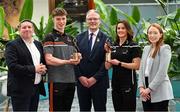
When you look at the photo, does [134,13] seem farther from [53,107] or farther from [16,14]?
[16,14]

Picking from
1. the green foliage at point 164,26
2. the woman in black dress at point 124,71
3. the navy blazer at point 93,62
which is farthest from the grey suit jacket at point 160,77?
the green foliage at point 164,26

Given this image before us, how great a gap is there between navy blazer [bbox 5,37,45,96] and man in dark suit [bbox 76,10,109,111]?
2.17 feet

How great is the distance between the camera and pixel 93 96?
4.50m

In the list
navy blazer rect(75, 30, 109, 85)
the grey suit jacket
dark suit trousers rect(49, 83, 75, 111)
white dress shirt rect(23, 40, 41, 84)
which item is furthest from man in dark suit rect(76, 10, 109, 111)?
the grey suit jacket

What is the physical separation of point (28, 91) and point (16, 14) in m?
6.79

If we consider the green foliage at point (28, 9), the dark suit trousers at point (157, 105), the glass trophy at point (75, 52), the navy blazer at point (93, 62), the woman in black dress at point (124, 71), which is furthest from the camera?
the green foliage at point (28, 9)

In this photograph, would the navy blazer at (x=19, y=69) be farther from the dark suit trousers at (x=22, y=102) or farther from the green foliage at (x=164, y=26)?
the green foliage at (x=164, y=26)

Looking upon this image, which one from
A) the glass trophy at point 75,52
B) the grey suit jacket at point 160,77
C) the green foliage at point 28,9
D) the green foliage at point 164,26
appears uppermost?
the green foliage at point 28,9

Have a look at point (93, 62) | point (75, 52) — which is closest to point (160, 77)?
point (93, 62)

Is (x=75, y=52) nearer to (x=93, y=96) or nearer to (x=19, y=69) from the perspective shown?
(x=93, y=96)

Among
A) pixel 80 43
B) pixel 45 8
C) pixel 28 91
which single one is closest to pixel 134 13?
pixel 80 43

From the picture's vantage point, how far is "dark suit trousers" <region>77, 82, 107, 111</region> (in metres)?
4.48

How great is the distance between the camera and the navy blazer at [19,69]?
13.0 feet

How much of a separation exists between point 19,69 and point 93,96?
1.00 meters
